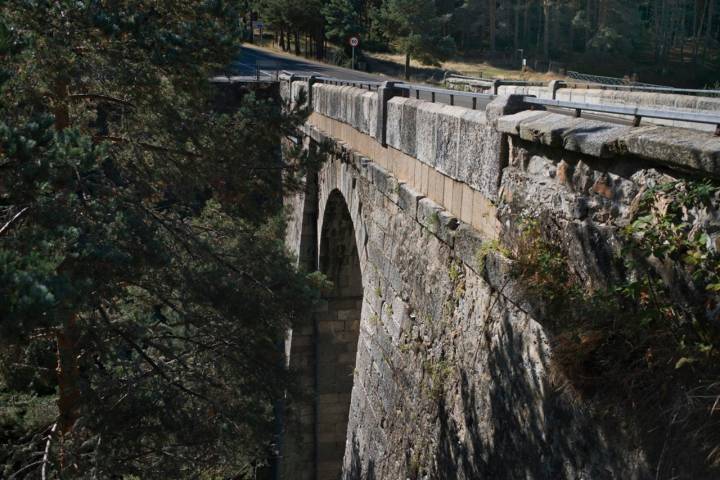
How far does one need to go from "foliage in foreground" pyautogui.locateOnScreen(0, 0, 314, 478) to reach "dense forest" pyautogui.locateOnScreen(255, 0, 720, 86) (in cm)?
2831

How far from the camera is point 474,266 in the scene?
16.0ft

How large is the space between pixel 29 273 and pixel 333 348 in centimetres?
1166

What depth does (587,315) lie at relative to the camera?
130 inches

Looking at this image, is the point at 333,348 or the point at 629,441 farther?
the point at 333,348

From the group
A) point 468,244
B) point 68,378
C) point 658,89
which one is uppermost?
point 658,89

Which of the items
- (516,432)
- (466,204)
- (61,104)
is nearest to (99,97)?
(61,104)

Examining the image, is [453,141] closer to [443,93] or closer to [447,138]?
[447,138]

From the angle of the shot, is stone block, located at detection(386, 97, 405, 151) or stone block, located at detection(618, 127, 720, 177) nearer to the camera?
stone block, located at detection(618, 127, 720, 177)

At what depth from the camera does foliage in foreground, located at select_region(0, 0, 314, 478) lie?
215 inches

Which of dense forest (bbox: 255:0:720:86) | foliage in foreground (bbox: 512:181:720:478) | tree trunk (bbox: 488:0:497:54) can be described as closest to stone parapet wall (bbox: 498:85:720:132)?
foliage in foreground (bbox: 512:181:720:478)

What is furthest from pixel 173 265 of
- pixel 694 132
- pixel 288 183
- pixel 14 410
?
pixel 694 132

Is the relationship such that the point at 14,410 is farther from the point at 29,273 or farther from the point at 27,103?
the point at 29,273

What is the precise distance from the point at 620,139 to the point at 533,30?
161 ft

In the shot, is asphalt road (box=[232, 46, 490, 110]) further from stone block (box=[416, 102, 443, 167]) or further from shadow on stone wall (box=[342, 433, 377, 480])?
stone block (box=[416, 102, 443, 167])
